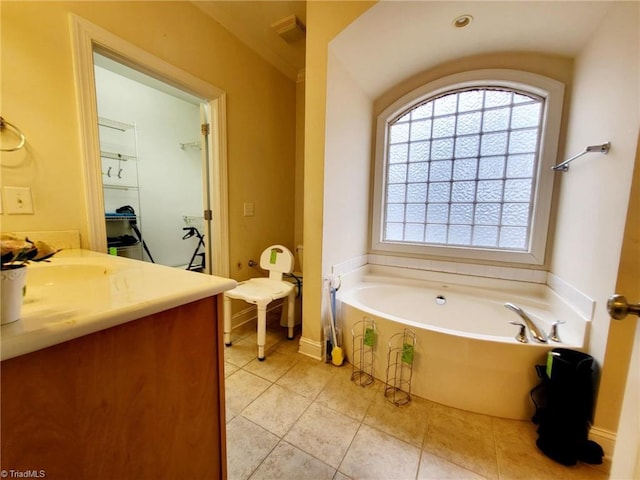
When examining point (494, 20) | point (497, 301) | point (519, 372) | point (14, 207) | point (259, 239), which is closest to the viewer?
point (14, 207)

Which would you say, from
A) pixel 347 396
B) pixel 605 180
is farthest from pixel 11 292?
pixel 605 180

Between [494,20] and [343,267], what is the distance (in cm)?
198

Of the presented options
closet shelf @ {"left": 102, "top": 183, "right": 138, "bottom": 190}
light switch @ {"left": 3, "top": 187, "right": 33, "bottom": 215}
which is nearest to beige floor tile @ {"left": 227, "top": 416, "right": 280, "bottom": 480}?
light switch @ {"left": 3, "top": 187, "right": 33, "bottom": 215}

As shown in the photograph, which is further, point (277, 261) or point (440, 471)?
point (277, 261)

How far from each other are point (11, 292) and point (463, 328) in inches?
95.8

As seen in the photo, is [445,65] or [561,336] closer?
[561,336]

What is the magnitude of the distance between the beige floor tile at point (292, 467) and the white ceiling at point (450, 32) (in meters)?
2.37

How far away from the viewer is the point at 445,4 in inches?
59.6

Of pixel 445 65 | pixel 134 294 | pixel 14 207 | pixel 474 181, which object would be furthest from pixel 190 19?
pixel 474 181

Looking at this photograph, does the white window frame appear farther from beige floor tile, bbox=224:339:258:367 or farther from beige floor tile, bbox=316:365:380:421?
beige floor tile, bbox=224:339:258:367

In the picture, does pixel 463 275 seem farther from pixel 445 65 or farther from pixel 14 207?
pixel 14 207

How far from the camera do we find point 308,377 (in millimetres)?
1723

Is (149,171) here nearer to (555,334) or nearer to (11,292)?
(11,292)

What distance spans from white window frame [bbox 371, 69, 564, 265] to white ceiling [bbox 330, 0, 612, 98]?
0.57ft
